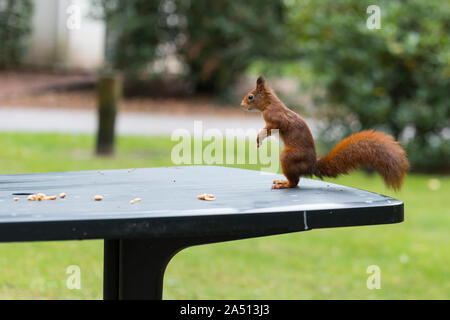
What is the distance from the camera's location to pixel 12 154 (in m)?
8.20

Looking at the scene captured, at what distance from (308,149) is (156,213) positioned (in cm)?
84

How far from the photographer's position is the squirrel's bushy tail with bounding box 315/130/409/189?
7.95 feet

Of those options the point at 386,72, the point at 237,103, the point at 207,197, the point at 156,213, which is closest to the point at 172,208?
the point at 156,213

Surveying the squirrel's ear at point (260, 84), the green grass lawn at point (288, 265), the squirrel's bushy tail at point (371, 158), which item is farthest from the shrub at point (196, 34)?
the squirrel's bushy tail at point (371, 158)

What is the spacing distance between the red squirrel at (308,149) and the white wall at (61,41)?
16546 millimetres

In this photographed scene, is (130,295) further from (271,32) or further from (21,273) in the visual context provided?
(271,32)

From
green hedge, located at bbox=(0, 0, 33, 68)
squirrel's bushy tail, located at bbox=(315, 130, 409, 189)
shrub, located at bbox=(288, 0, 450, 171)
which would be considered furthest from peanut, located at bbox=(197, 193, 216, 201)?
green hedge, located at bbox=(0, 0, 33, 68)

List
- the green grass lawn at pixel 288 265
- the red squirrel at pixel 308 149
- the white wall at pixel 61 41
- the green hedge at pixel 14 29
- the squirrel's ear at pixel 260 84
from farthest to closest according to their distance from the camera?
the white wall at pixel 61 41, the green hedge at pixel 14 29, the green grass lawn at pixel 288 265, the squirrel's ear at pixel 260 84, the red squirrel at pixel 308 149

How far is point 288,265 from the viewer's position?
16.5 feet

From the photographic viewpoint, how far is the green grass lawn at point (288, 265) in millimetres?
4293

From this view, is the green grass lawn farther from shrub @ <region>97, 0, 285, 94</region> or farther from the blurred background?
shrub @ <region>97, 0, 285, 94</region>

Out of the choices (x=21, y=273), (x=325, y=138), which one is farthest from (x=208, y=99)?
(x=21, y=273)

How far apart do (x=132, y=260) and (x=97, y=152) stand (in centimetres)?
655

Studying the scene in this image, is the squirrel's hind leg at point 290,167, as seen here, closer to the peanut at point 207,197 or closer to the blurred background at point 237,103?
the peanut at point 207,197
